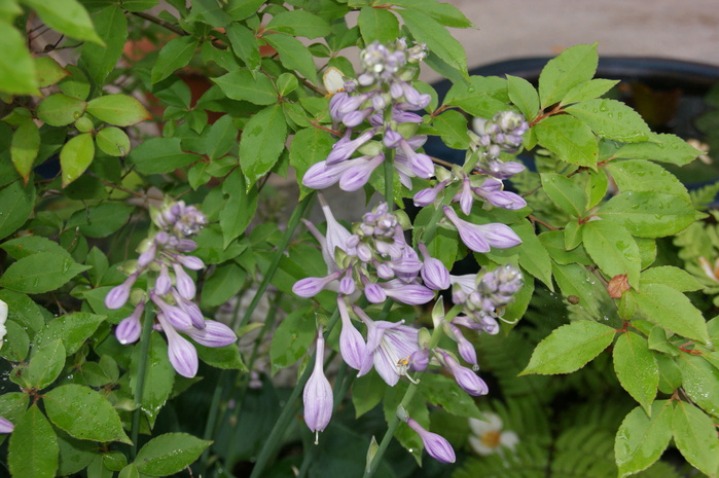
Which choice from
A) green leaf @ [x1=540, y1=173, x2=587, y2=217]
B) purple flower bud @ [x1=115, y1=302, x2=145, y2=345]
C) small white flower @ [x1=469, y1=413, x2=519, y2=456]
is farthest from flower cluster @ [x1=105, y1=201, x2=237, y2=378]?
small white flower @ [x1=469, y1=413, x2=519, y2=456]

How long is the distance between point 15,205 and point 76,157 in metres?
0.12

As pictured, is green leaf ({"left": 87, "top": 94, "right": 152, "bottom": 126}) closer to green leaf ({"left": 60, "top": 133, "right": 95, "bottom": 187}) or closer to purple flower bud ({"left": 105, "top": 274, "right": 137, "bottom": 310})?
green leaf ({"left": 60, "top": 133, "right": 95, "bottom": 187})

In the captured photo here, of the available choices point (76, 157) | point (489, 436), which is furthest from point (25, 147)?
point (489, 436)

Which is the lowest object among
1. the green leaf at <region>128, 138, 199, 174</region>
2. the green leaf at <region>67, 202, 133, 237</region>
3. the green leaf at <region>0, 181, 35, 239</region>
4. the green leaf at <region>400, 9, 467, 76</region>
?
the green leaf at <region>67, 202, 133, 237</region>

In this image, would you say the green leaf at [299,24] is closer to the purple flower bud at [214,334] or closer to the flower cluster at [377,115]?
the flower cluster at [377,115]

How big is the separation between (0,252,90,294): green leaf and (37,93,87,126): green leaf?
17 centimetres

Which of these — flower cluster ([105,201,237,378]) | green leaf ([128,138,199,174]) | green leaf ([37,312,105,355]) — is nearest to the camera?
flower cluster ([105,201,237,378])

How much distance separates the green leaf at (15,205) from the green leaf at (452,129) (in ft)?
1.78

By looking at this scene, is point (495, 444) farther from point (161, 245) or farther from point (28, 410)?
point (161, 245)

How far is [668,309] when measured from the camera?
0.92 metres

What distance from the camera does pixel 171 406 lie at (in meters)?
1.41

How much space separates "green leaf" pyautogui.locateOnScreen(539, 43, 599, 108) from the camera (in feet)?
3.35

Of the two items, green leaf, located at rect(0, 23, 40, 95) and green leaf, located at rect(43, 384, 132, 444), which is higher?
Result: green leaf, located at rect(0, 23, 40, 95)

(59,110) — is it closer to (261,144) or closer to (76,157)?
(76,157)
